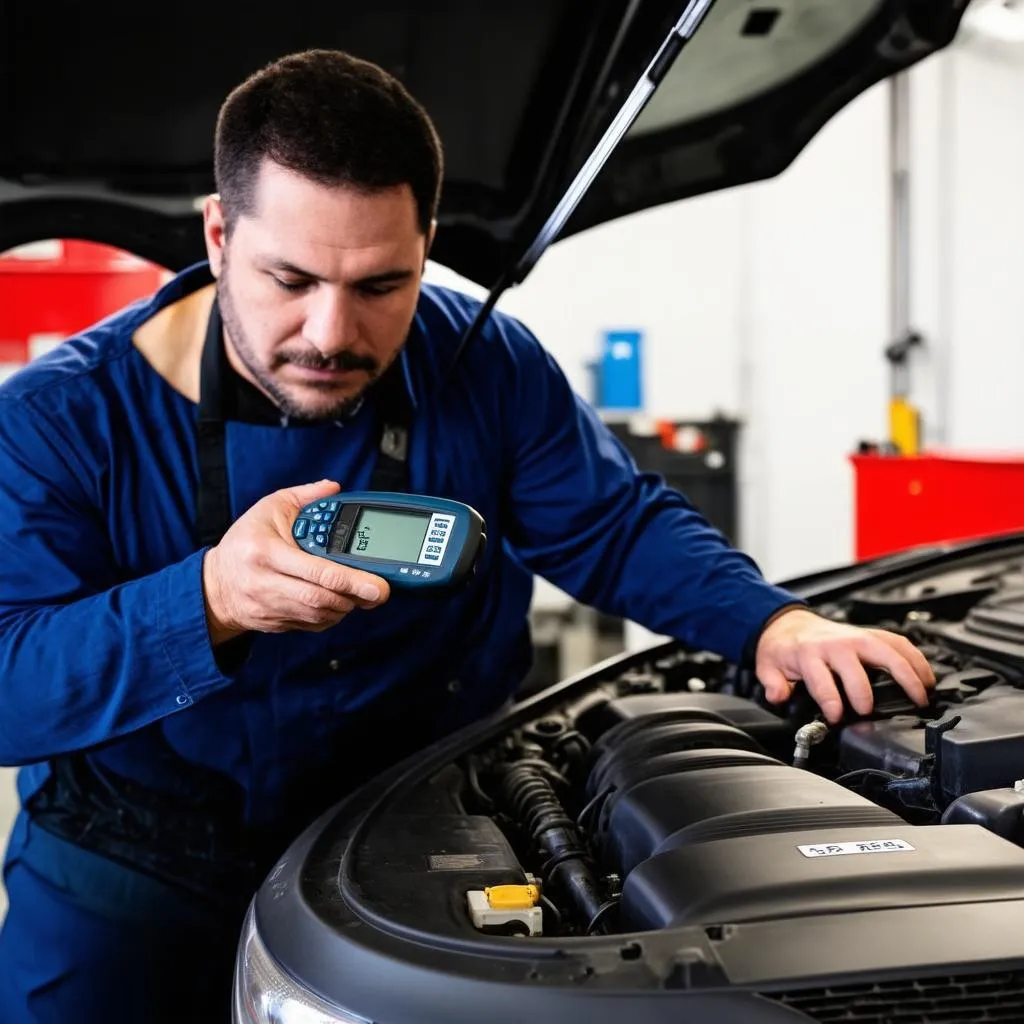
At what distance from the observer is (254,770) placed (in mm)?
1325

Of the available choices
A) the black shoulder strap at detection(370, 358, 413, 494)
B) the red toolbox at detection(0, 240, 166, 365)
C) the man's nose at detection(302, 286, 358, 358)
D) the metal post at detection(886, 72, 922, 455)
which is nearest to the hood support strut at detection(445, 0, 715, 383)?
the black shoulder strap at detection(370, 358, 413, 494)

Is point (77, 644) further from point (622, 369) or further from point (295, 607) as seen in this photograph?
point (622, 369)

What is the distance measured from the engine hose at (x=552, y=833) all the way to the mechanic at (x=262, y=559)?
0.24m

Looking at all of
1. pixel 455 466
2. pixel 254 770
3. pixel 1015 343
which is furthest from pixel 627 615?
pixel 1015 343

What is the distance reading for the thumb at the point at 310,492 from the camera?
105 cm

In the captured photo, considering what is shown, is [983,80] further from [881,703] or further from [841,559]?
[881,703]

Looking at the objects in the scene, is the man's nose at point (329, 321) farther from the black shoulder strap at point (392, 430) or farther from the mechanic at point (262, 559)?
the black shoulder strap at point (392, 430)

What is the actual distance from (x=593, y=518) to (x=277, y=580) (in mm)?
609

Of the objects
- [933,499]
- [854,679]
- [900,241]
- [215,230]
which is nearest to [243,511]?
[215,230]

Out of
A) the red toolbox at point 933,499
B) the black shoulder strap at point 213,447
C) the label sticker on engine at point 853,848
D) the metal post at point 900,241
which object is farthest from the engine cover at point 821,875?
the metal post at point 900,241

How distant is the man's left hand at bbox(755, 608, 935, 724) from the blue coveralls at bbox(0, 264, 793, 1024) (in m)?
0.07

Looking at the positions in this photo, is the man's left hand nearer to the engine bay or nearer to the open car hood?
the engine bay

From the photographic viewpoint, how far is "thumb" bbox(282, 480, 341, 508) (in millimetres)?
1051

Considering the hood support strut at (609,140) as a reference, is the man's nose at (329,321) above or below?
below
